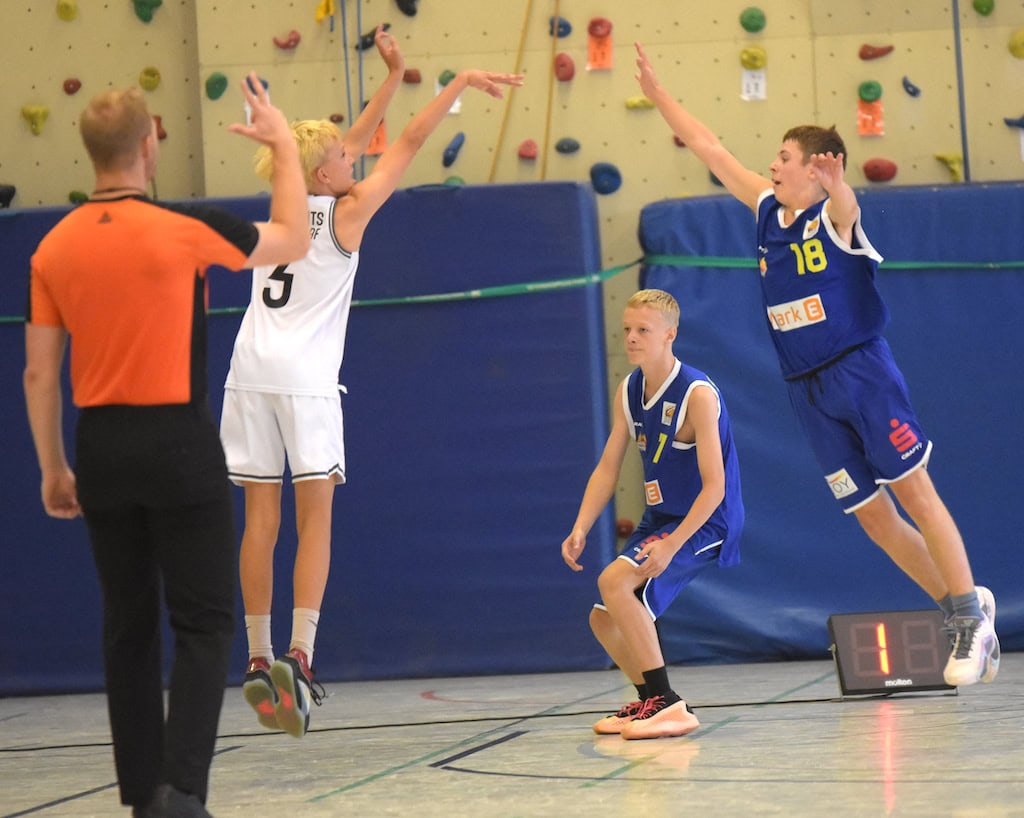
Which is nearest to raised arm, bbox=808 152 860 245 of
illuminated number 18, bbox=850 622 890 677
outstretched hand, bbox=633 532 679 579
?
→ outstretched hand, bbox=633 532 679 579

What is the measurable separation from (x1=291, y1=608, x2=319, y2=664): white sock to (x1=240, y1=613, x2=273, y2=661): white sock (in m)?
0.08

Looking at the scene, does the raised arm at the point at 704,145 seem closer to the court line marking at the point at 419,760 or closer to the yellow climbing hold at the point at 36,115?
the court line marking at the point at 419,760

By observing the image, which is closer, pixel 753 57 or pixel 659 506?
pixel 659 506

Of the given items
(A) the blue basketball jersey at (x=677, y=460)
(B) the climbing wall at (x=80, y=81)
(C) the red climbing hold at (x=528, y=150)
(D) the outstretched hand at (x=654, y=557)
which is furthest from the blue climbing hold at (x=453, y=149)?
(D) the outstretched hand at (x=654, y=557)

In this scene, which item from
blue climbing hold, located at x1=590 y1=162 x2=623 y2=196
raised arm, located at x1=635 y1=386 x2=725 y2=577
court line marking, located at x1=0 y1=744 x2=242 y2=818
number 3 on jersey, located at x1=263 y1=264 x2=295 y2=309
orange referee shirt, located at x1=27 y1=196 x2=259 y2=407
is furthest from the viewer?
blue climbing hold, located at x1=590 y1=162 x2=623 y2=196

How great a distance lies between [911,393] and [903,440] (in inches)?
93.6

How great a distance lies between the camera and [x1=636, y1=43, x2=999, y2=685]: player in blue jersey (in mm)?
4008

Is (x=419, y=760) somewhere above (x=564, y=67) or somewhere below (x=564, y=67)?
below

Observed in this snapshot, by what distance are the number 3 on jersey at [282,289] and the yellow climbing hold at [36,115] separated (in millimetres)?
3645

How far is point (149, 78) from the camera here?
23.3 ft

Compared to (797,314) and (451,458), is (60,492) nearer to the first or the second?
(797,314)

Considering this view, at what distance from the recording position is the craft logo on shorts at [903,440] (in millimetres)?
4039

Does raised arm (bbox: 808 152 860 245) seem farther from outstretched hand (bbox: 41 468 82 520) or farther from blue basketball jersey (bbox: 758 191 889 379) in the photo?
outstretched hand (bbox: 41 468 82 520)

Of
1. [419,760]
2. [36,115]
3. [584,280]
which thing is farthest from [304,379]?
[36,115]
